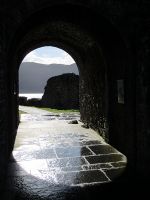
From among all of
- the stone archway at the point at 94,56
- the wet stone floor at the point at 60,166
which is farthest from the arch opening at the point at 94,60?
the wet stone floor at the point at 60,166

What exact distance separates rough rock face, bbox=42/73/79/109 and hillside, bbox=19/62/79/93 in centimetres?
7655

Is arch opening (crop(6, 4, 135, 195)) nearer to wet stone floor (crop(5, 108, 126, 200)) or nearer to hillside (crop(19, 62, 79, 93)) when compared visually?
wet stone floor (crop(5, 108, 126, 200))

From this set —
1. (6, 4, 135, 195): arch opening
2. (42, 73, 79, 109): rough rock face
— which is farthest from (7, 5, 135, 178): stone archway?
(42, 73, 79, 109): rough rock face

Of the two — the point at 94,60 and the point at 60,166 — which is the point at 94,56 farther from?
the point at 60,166

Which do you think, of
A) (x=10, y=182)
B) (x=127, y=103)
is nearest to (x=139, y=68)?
(x=127, y=103)

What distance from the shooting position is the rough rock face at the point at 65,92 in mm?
17562

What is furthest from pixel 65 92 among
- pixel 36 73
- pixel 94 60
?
pixel 36 73

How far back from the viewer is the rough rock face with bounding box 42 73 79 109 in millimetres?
17562

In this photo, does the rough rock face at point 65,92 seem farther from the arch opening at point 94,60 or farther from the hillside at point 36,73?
the hillside at point 36,73

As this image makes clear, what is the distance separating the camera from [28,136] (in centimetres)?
813

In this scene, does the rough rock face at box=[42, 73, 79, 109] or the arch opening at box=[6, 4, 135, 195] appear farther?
the rough rock face at box=[42, 73, 79, 109]

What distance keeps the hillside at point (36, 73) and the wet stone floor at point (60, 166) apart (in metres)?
87.7

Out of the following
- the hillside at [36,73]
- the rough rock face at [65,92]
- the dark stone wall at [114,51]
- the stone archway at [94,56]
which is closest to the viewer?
the dark stone wall at [114,51]

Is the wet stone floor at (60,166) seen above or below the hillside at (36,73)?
below
